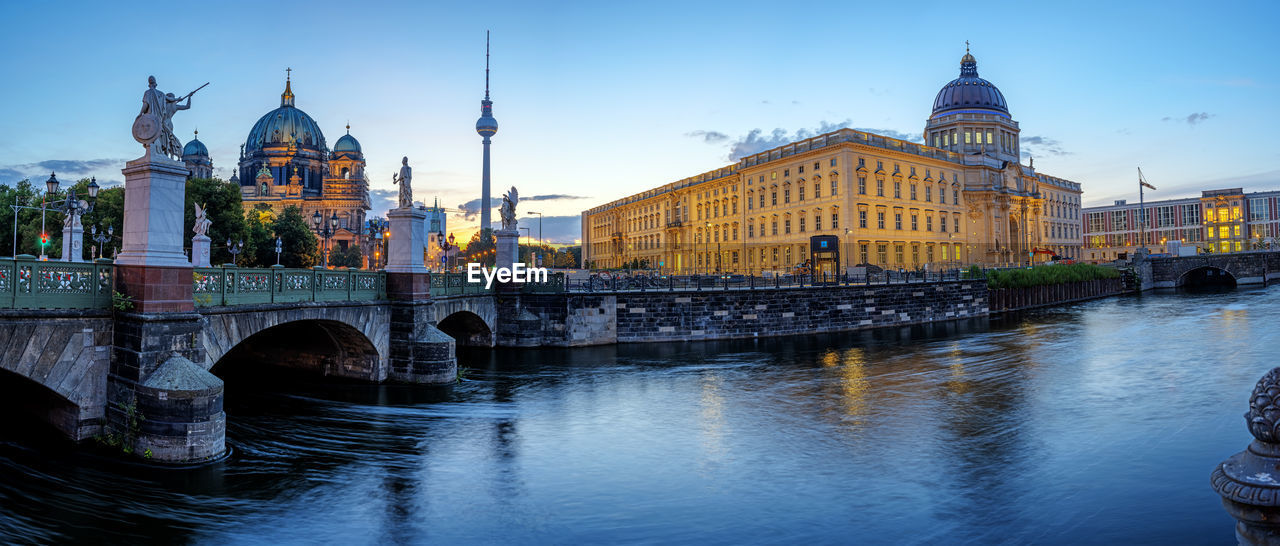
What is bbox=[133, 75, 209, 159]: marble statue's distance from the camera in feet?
44.2

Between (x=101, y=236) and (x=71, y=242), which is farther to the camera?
(x=101, y=236)

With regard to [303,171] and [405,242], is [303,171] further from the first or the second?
[405,242]

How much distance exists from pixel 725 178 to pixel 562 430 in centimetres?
6825

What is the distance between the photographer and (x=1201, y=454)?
603 inches

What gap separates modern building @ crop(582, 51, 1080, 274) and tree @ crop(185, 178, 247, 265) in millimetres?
44569

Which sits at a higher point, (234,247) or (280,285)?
(234,247)

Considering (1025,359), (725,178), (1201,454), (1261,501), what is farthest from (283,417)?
(725,178)

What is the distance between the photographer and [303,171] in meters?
133

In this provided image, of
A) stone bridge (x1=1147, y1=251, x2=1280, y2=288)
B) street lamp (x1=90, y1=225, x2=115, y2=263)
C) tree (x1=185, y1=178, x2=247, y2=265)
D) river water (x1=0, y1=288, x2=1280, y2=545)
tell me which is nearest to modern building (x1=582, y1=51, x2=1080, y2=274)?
stone bridge (x1=1147, y1=251, x2=1280, y2=288)

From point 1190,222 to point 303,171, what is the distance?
199m

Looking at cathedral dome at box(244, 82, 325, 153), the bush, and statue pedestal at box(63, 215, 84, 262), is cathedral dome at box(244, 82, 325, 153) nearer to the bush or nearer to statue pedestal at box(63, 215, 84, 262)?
statue pedestal at box(63, 215, 84, 262)

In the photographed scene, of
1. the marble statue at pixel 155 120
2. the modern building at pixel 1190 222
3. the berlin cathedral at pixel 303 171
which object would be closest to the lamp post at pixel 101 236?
the marble statue at pixel 155 120

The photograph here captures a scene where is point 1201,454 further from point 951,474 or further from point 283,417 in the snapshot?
point 283,417

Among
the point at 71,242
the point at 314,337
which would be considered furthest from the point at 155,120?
the point at 71,242
